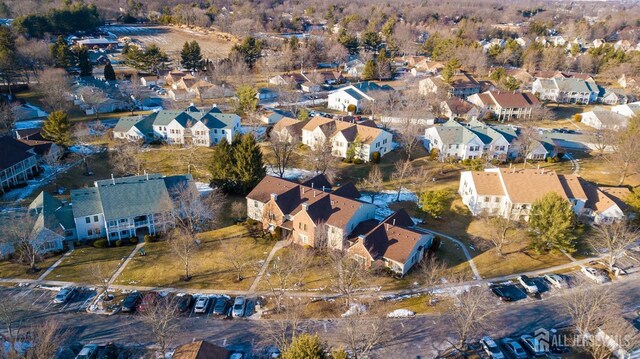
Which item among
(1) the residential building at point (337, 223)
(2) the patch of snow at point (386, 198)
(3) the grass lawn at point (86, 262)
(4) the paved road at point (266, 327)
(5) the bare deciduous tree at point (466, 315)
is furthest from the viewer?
(2) the patch of snow at point (386, 198)

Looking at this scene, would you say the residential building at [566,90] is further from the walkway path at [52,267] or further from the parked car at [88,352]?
the parked car at [88,352]

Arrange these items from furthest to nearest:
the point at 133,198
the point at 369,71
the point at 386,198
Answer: the point at 369,71, the point at 386,198, the point at 133,198

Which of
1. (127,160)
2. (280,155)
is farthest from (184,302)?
(280,155)

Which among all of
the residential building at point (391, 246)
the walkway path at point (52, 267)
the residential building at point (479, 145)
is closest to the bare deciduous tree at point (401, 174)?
the residential building at point (479, 145)

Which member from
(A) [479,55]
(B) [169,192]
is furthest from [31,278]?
(A) [479,55]

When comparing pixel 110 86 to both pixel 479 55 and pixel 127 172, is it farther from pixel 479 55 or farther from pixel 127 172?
pixel 479 55

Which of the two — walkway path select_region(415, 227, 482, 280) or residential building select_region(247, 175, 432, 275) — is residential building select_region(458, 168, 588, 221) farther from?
residential building select_region(247, 175, 432, 275)

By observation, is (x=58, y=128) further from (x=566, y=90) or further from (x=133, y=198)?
(x=566, y=90)
